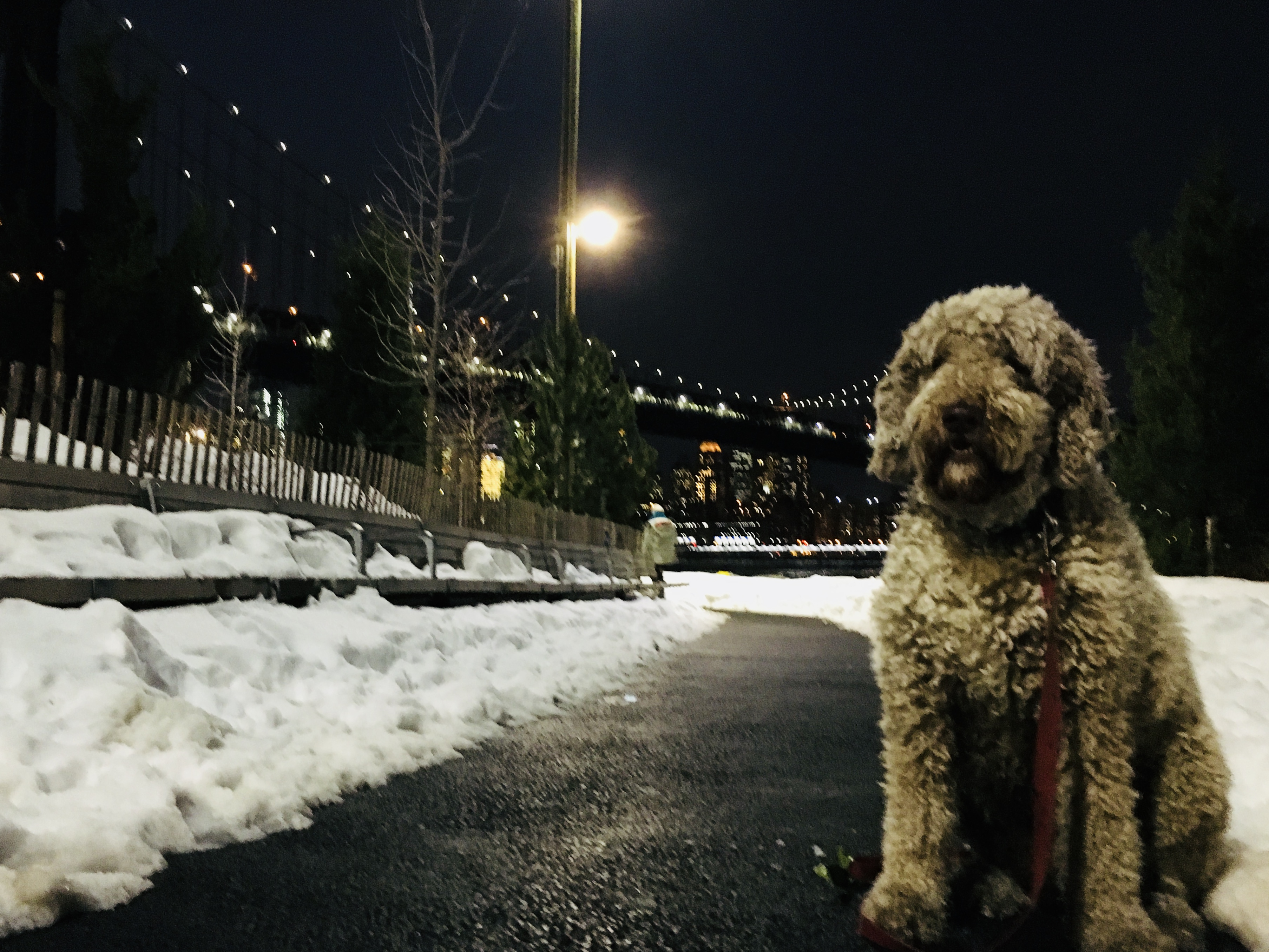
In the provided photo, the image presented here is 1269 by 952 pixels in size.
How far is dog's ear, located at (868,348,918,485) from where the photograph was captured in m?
2.50

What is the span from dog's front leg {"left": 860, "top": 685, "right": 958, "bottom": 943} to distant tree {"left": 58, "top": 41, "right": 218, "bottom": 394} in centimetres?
1383

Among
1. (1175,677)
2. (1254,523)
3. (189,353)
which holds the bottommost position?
A: (1175,677)

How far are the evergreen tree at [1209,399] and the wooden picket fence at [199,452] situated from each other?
13535 millimetres

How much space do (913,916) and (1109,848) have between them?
A: 47 cm

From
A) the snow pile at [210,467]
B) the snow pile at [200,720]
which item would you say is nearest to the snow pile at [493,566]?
the snow pile at [210,467]

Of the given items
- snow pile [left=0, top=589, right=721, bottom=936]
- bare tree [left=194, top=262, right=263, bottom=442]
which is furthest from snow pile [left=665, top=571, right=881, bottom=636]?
bare tree [left=194, top=262, right=263, bottom=442]

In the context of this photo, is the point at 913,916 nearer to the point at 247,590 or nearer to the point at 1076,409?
the point at 1076,409

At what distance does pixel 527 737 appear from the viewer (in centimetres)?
480

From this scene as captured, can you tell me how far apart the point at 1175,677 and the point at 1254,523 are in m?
17.8

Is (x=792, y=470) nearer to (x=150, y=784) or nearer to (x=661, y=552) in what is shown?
(x=661, y=552)

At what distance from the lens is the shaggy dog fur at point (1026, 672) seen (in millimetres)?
2166

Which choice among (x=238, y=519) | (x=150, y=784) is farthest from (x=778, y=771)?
(x=238, y=519)

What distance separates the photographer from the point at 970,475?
221cm

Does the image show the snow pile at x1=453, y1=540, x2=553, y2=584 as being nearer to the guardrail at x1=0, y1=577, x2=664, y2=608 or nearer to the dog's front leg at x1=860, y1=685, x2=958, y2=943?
the guardrail at x1=0, y1=577, x2=664, y2=608
